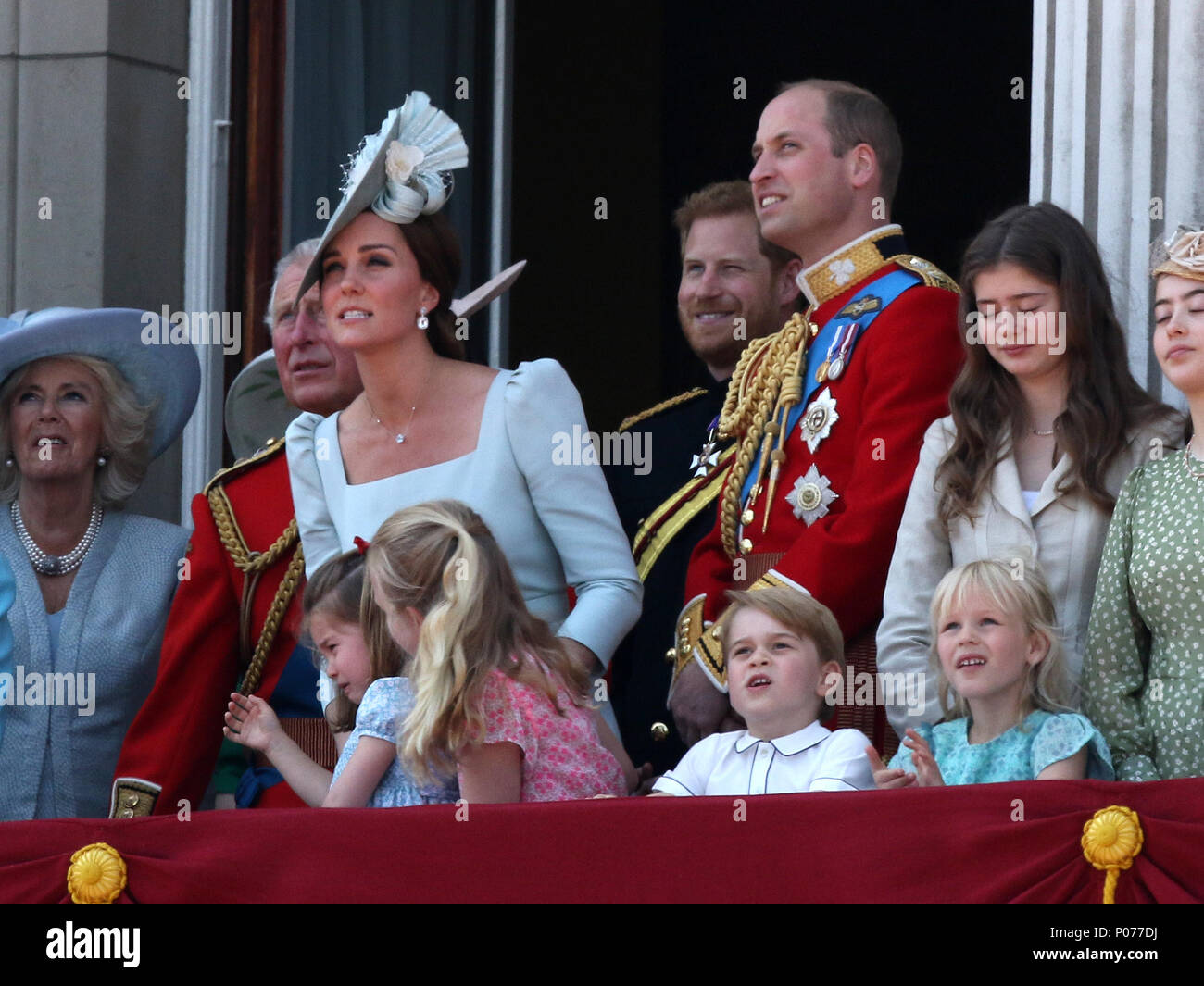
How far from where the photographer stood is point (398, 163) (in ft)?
14.8

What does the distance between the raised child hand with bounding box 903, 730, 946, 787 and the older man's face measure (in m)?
1.92

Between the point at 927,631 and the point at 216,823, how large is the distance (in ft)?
3.96

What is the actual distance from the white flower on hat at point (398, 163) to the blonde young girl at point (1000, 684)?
1359 millimetres

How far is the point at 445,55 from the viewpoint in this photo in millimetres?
6711

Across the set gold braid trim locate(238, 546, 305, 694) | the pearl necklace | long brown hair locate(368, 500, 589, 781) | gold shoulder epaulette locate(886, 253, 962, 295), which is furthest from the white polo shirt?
the pearl necklace

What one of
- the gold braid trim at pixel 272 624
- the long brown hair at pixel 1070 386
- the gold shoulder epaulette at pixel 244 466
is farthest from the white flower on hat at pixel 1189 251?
the gold shoulder epaulette at pixel 244 466

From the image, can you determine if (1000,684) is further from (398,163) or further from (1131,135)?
(398,163)

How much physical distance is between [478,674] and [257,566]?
1181mm

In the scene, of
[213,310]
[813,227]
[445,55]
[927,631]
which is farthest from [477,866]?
[445,55]

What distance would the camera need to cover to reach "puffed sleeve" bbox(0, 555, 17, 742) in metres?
4.88

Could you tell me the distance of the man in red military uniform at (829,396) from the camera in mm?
4188

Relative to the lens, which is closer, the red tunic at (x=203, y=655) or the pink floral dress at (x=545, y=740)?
the pink floral dress at (x=545, y=740)

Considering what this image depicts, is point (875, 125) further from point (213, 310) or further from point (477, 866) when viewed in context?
point (213, 310)

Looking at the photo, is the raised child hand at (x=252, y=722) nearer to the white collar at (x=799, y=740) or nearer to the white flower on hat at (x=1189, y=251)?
the white collar at (x=799, y=740)
